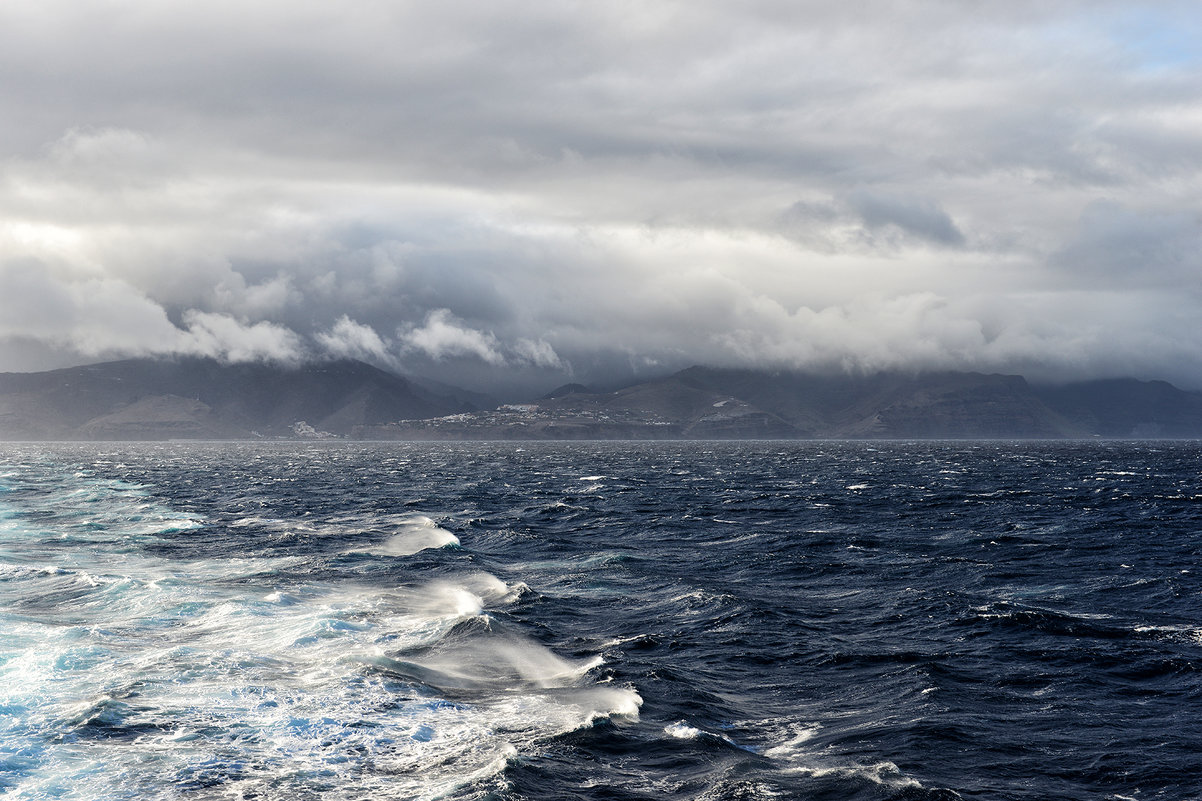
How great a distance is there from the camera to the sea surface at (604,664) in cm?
2180

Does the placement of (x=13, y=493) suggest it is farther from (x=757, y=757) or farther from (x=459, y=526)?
(x=757, y=757)

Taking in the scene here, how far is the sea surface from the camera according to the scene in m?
21.8

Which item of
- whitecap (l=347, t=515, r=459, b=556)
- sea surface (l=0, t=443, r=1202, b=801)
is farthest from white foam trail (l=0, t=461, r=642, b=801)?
whitecap (l=347, t=515, r=459, b=556)

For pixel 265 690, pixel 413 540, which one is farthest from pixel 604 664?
pixel 413 540

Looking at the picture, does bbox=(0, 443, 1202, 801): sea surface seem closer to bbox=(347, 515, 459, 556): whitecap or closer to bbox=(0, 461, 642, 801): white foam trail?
bbox=(0, 461, 642, 801): white foam trail

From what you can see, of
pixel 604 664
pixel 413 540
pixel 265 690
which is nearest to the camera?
pixel 265 690

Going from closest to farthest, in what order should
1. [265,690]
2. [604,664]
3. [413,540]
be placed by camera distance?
[265,690] < [604,664] < [413,540]

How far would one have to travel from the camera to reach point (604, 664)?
104 ft

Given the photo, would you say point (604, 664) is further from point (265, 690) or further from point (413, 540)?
point (413, 540)

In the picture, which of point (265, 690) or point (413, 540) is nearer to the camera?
point (265, 690)

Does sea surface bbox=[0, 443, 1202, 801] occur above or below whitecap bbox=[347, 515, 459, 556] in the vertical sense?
above

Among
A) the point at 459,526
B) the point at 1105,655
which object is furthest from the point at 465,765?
the point at 459,526

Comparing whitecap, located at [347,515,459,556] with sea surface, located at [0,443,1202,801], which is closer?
sea surface, located at [0,443,1202,801]

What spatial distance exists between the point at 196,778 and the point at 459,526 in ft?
179
